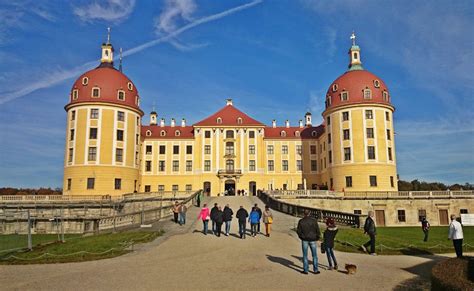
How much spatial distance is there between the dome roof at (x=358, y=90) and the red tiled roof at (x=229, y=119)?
41.4 feet

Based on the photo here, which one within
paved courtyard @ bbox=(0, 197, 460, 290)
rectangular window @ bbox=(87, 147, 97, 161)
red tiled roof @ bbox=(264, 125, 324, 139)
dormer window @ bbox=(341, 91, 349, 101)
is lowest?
paved courtyard @ bbox=(0, 197, 460, 290)

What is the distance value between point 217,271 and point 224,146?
45.0m

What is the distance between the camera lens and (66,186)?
46125mm

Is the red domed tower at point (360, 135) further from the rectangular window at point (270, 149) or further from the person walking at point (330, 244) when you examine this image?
the person walking at point (330, 244)

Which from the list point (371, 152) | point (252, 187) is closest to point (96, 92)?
point (252, 187)

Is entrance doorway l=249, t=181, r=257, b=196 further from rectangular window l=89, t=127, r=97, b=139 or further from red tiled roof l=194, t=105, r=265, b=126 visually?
rectangular window l=89, t=127, r=97, b=139

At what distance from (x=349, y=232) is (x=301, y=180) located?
37.8 metres

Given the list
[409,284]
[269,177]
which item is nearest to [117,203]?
[269,177]

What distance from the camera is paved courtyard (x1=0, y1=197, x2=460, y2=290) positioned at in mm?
9250

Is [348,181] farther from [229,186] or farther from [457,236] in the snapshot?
[457,236]

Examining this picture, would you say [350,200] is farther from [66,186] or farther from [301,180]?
[66,186]

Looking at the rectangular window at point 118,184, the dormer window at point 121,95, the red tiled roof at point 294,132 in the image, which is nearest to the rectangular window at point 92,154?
the rectangular window at point 118,184

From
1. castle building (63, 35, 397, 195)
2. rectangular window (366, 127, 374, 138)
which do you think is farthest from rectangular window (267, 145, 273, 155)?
rectangular window (366, 127, 374, 138)

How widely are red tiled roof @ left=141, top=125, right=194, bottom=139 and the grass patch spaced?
131 feet
